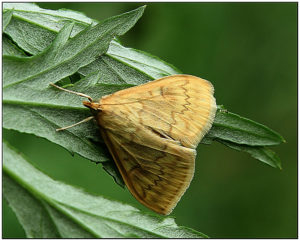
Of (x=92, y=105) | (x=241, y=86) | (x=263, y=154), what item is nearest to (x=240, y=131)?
(x=263, y=154)

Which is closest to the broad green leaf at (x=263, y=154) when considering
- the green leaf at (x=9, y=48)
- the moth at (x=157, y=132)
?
the moth at (x=157, y=132)

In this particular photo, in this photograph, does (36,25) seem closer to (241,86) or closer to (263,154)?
(263,154)

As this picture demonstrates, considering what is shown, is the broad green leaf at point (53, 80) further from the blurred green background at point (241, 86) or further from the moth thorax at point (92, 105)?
the blurred green background at point (241, 86)

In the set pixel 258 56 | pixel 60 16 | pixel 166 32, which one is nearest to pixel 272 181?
pixel 258 56

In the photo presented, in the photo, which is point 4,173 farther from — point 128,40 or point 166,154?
point 128,40

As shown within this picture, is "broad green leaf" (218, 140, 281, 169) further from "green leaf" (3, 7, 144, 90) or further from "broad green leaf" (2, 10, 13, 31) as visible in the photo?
"broad green leaf" (2, 10, 13, 31)
